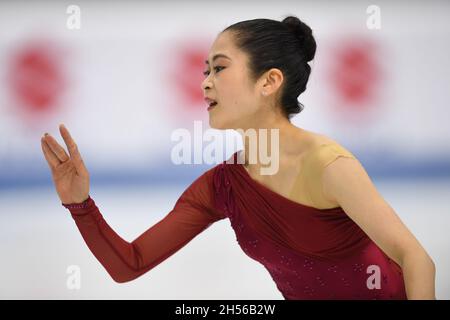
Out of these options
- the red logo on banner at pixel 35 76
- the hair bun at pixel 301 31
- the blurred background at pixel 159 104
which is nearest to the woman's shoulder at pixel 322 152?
the hair bun at pixel 301 31

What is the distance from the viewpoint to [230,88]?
74.7 inches

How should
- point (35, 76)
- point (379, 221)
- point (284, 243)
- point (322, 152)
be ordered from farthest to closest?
point (35, 76) < point (284, 243) < point (322, 152) < point (379, 221)


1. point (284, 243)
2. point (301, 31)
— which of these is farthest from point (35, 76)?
point (284, 243)

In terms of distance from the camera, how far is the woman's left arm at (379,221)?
140 cm

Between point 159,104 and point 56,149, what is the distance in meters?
A: 1.14

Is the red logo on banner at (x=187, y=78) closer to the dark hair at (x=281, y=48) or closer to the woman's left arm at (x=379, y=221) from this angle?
the dark hair at (x=281, y=48)

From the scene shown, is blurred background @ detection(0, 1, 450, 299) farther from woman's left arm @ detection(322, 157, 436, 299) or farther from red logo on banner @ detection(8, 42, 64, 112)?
woman's left arm @ detection(322, 157, 436, 299)

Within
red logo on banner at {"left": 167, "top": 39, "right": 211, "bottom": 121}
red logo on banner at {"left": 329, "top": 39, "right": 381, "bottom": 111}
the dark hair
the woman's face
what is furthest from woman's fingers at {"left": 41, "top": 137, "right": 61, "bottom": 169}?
red logo on banner at {"left": 329, "top": 39, "right": 381, "bottom": 111}

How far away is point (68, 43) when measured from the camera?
2885 mm

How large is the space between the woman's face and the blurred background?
Answer: 35.6 inches

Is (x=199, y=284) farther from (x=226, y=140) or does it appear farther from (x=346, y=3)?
(x=346, y=3)

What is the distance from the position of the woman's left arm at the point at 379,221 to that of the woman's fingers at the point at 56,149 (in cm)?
73

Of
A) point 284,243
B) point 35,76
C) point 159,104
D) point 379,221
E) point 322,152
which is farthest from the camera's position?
point 35,76

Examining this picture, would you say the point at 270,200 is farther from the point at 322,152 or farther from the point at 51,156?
the point at 51,156
